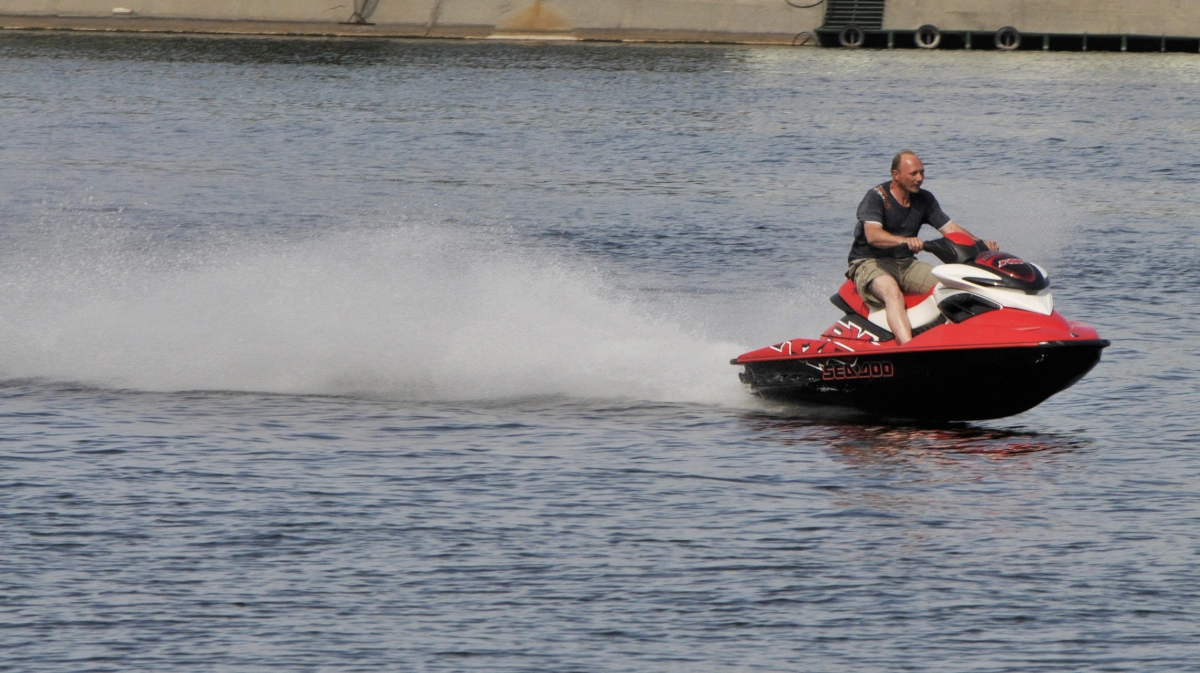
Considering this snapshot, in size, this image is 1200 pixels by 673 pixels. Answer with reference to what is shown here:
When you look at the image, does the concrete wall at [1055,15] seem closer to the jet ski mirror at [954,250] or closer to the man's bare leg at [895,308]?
the jet ski mirror at [954,250]

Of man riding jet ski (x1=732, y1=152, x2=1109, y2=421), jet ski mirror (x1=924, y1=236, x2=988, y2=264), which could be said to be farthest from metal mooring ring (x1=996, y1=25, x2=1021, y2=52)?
jet ski mirror (x1=924, y1=236, x2=988, y2=264)

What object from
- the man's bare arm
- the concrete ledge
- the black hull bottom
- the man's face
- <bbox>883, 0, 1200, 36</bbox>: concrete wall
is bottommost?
the black hull bottom

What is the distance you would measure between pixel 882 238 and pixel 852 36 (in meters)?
56.0

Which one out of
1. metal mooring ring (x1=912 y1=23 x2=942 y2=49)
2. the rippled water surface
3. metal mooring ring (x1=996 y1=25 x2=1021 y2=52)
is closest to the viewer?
the rippled water surface

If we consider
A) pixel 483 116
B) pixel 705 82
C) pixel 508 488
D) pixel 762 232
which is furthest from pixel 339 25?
pixel 508 488

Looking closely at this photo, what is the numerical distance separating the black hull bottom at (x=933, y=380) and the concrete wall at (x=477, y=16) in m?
54.8

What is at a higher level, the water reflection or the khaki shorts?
the khaki shorts

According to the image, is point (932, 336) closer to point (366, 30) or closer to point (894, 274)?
point (894, 274)

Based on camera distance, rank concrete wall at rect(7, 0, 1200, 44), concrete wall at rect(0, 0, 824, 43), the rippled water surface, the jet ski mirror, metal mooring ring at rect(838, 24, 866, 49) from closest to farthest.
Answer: the rippled water surface, the jet ski mirror, concrete wall at rect(7, 0, 1200, 44), metal mooring ring at rect(838, 24, 866, 49), concrete wall at rect(0, 0, 824, 43)

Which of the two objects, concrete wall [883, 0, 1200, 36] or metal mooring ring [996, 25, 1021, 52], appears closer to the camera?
concrete wall [883, 0, 1200, 36]

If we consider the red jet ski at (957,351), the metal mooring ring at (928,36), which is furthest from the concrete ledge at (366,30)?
the red jet ski at (957,351)

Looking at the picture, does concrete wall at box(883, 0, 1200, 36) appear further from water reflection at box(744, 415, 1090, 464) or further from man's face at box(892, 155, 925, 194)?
man's face at box(892, 155, 925, 194)

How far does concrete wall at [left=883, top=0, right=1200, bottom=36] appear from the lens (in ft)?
210

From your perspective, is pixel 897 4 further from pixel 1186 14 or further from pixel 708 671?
pixel 708 671
